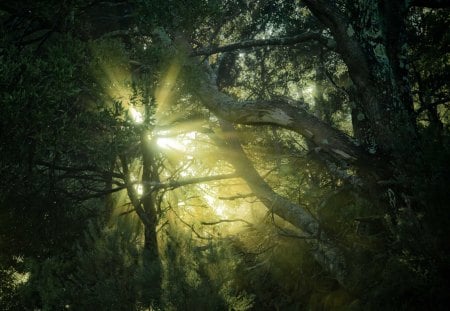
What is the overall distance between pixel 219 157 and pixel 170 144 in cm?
113

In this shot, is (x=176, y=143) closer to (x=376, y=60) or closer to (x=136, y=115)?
(x=136, y=115)

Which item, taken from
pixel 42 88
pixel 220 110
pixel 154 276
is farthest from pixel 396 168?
pixel 42 88

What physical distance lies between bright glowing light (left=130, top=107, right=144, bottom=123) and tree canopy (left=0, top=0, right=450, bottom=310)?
0.03 meters

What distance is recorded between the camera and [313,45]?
34.4ft

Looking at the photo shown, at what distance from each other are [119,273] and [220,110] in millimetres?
Result: 3049

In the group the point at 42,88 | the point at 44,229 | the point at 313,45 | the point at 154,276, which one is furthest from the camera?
the point at 313,45

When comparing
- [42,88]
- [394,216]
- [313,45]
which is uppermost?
[313,45]

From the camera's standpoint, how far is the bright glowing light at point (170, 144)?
712 centimetres

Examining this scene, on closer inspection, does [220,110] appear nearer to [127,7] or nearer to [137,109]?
[137,109]

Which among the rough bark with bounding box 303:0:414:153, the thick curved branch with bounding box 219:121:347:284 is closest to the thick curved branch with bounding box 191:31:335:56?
the rough bark with bounding box 303:0:414:153

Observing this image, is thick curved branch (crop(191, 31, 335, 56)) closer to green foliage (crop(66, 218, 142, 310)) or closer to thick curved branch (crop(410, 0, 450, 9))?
thick curved branch (crop(410, 0, 450, 9))

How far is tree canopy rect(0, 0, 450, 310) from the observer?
11.5 ft

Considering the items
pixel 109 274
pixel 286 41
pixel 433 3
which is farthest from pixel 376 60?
pixel 109 274

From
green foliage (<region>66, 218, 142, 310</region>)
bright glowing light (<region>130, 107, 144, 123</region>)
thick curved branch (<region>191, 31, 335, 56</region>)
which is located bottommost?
green foliage (<region>66, 218, 142, 310</region>)
